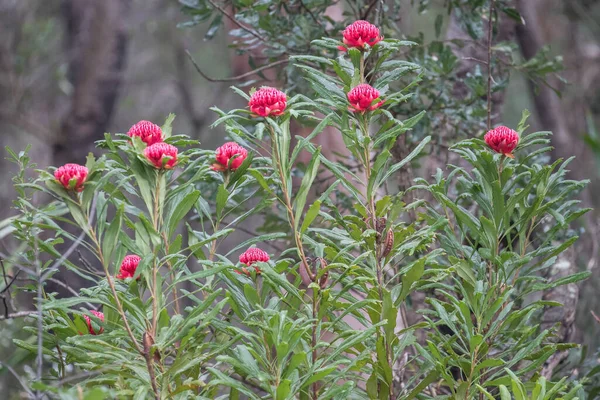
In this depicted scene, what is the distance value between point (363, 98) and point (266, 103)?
0.56ft

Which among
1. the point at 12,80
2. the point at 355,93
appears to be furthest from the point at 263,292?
the point at 12,80

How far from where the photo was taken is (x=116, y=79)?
4.39 meters

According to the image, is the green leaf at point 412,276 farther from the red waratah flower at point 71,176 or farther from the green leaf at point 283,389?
the red waratah flower at point 71,176

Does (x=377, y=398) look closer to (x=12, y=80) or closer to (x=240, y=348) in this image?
(x=240, y=348)

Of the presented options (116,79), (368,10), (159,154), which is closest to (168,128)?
(159,154)

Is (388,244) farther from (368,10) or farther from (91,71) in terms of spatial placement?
(91,71)

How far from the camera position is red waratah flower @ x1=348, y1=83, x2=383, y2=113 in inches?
47.8

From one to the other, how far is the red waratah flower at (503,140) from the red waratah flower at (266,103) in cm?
41

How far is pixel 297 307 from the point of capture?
1258 mm

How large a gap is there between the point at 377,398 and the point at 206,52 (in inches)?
382

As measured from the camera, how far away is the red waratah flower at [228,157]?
1239 millimetres

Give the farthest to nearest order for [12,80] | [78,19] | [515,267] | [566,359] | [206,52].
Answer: [206,52] → [12,80] → [78,19] → [566,359] → [515,267]

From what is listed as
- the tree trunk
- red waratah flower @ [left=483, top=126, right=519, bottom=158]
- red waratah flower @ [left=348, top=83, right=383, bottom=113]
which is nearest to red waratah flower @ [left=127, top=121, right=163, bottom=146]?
red waratah flower @ [left=348, top=83, right=383, bottom=113]

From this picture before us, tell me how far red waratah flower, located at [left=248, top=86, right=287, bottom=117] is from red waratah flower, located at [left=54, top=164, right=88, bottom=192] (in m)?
0.29
